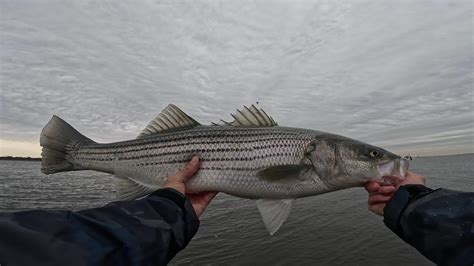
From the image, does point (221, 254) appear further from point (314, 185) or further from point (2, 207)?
point (2, 207)

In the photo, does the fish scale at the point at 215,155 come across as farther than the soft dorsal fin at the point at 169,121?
No

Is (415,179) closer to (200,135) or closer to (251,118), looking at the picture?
(251,118)

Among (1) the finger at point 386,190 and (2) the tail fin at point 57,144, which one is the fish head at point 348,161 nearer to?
(1) the finger at point 386,190

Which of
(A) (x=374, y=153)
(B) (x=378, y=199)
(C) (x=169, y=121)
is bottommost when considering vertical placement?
(B) (x=378, y=199)

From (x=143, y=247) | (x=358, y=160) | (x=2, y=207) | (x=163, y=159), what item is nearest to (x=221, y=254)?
(x=163, y=159)

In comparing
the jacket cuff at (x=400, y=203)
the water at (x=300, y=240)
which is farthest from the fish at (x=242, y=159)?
the water at (x=300, y=240)

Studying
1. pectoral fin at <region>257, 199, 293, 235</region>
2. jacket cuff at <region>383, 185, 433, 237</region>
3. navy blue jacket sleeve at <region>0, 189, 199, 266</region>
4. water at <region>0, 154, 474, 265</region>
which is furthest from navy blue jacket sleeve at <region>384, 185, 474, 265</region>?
water at <region>0, 154, 474, 265</region>

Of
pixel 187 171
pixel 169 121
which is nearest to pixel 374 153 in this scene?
pixel 187 171
